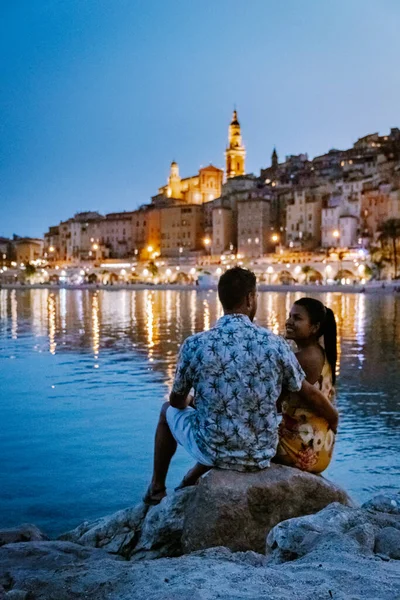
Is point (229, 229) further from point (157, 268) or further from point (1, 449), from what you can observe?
point (1, 449)

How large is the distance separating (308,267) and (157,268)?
95.5ft

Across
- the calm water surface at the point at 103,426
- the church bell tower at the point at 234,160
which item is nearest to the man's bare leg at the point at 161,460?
the calm water surface at the point at 103,426

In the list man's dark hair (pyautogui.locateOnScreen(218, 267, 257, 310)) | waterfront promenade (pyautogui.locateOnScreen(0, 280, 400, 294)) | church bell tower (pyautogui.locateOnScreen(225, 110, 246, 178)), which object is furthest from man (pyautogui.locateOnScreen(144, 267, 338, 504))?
church bell tower (pyautogui.locateOnScreen(225, 110, 246, 178))

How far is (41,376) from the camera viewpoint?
42.5 feet

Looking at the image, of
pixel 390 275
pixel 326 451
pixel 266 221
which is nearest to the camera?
pixel 326 451

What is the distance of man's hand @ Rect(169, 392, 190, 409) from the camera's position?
14.0ft

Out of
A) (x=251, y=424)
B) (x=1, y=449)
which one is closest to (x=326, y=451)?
(x=251, y=424)

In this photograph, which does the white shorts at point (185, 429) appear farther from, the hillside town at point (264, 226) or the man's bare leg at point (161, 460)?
the hillside town at point (264, 226)

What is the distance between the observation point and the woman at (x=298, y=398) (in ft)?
14.4

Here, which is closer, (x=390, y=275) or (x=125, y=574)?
(x=125, y=574)

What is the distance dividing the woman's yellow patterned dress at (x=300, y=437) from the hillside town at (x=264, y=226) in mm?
71446

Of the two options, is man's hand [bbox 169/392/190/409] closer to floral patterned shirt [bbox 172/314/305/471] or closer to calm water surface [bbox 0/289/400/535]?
floral patterned shirt [bbox 172/314/305/471]

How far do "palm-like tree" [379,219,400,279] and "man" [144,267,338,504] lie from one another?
71.3 m

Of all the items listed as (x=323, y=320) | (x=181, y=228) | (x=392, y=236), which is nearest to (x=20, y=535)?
(x=323, y=320)
